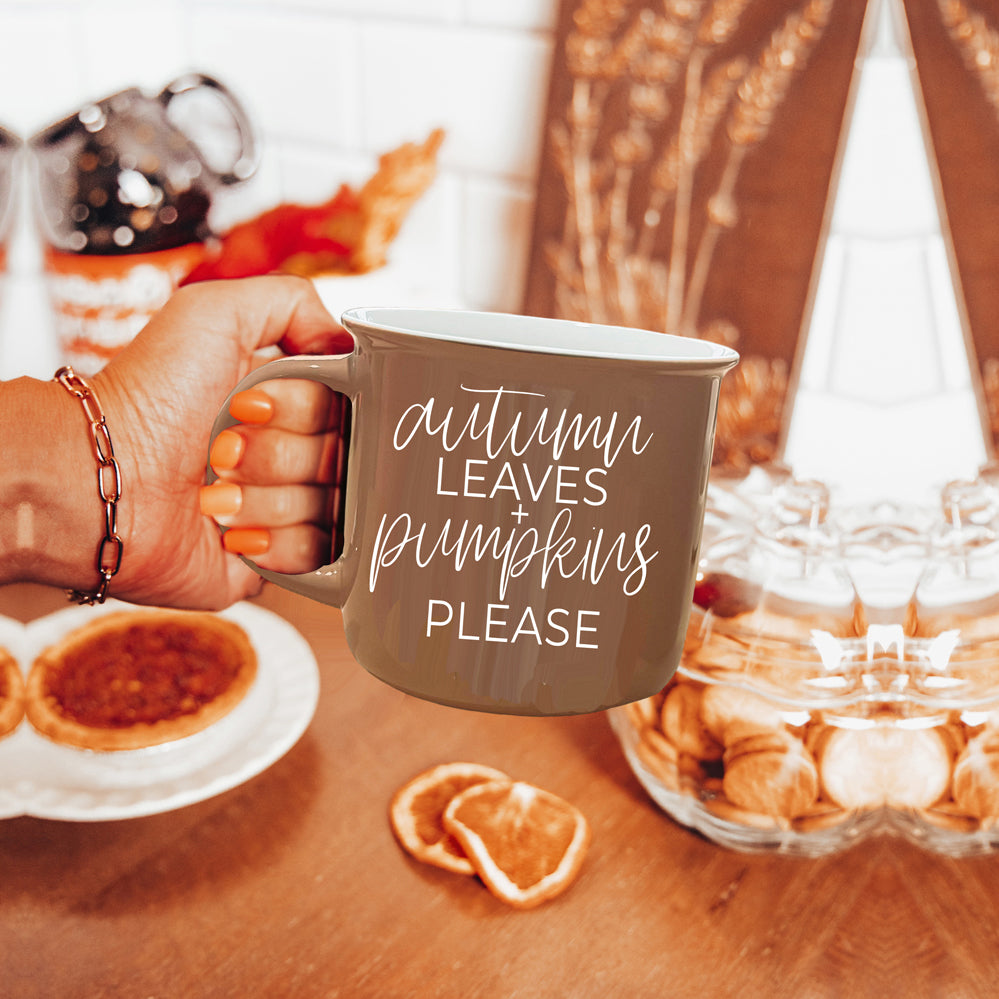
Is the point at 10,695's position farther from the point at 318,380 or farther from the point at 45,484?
the point at 318,380

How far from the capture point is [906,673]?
0.47 metres

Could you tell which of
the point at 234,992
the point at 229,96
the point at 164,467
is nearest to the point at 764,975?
the point at 234,992

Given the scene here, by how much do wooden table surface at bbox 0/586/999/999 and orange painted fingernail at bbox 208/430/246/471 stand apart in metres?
0.20

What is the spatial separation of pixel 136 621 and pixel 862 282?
29.0 inches

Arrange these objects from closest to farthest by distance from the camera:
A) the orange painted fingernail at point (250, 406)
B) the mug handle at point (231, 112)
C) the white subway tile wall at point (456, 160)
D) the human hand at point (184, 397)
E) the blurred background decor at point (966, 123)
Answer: the orange painted fingernail at point (250, 406)
the human hand at point (184, 397)
the blurred background decor at point (966, 123)
the white subway tile wall at point (456, 160)
the mug handle at point (231, 112)

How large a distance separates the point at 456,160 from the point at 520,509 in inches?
35.6

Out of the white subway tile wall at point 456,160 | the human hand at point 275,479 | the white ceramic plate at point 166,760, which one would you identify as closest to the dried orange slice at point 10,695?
the white ceramic plate at point 166,760

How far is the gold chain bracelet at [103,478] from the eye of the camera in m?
0.53

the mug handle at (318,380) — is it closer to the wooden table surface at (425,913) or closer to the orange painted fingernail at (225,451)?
the orange painted fingernail at (225,451)

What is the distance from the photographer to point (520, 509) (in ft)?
1.16

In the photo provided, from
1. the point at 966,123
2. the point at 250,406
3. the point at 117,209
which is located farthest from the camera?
the point at 117,209

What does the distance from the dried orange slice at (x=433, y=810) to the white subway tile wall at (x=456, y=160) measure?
0.57 m

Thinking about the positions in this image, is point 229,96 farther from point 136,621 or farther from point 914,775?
point 914,775

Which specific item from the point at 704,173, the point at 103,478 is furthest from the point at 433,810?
the point at 704,173
